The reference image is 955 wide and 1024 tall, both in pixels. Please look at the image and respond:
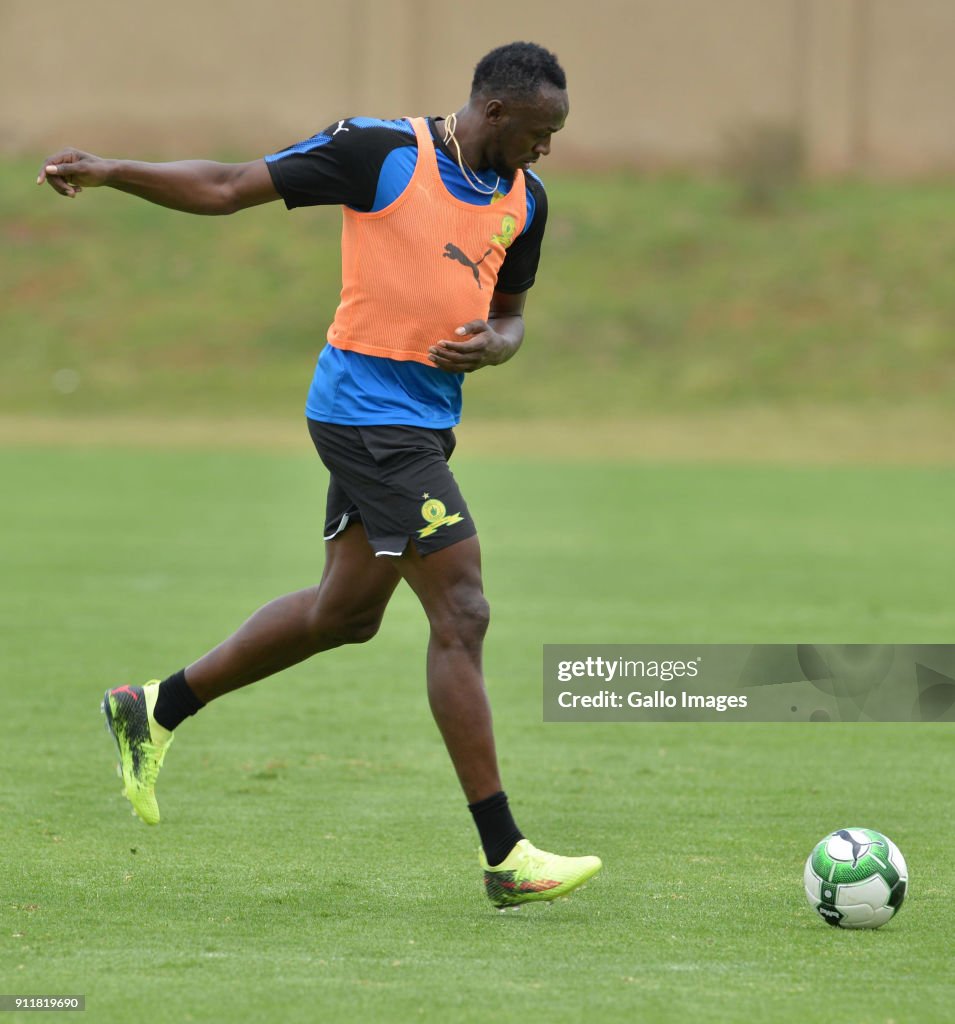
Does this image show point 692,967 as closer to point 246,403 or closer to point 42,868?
point 42,868

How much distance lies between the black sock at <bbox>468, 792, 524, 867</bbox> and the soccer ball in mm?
907

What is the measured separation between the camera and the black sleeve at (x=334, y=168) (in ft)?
19.2

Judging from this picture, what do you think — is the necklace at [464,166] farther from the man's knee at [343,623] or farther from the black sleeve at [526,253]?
the man's knee at [343,623]

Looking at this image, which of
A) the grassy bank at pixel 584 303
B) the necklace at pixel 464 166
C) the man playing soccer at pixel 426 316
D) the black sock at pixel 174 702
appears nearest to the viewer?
the man playing soccer at pixel 426 316

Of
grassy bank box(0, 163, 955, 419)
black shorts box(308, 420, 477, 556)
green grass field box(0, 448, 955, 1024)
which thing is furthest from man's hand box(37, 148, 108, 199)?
grassy bank box(0, 163, 955, 419)

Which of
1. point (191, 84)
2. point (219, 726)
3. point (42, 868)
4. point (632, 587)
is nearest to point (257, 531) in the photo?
point (632, 587)

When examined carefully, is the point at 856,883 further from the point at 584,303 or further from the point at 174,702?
the point at 584,303

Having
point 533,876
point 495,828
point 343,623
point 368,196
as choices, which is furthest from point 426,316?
point 533,876

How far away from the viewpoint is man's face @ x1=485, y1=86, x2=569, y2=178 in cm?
589

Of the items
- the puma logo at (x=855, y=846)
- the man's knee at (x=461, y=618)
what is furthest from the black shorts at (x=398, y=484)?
the puma logo at (x=855, y=846)

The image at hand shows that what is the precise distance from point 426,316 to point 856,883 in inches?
87.6

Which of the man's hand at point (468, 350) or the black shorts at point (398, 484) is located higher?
the man's hand at point (468, 350)

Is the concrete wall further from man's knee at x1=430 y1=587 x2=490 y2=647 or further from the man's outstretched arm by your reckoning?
man's knee at x1=430 y1=587 x2=490 y2=647

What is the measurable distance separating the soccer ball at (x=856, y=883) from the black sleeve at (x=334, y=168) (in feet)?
8.23
